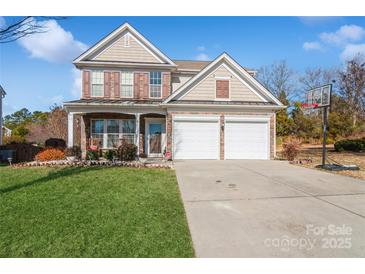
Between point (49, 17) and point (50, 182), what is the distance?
4.83m

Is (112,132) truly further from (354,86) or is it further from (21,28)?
(354,86)

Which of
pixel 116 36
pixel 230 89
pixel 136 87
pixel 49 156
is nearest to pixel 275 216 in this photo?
pixel 230 89

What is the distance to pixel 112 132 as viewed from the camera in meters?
15.6

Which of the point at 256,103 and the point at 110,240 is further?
the point at 256,103

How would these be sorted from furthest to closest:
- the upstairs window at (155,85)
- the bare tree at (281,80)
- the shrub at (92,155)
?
the bare tree at (281,80) → the upstairs window at (155,85) → the shrub at (92,155)

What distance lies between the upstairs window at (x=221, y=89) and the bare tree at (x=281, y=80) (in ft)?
92.1

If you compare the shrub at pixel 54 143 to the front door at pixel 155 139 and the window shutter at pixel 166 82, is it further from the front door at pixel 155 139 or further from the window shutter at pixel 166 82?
the window shutter at pixel 166 82

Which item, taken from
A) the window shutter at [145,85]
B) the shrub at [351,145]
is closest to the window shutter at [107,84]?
the window shutter at [145,85]

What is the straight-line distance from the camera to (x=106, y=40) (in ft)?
50.6

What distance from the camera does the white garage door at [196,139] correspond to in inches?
549

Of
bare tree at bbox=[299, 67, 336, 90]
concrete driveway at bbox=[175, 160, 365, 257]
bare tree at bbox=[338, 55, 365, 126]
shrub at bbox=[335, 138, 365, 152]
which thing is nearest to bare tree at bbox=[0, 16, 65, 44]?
concrete driveway at bbox=[175, 160, 365, 257]

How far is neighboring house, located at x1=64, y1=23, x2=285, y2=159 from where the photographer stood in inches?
549
